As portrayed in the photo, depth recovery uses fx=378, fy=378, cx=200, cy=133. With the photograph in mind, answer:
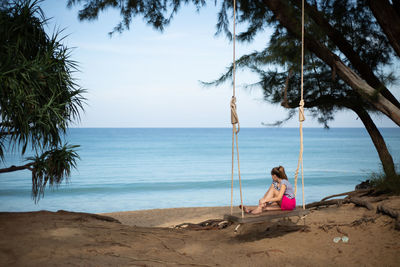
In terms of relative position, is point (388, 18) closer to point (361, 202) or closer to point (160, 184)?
point (361, 202)

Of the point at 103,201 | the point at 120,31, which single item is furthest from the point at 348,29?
the point at 103,201

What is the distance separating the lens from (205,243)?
4668mm

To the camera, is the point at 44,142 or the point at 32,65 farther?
the point at 44,142

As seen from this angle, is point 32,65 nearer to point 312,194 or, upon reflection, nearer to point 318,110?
point 318,110

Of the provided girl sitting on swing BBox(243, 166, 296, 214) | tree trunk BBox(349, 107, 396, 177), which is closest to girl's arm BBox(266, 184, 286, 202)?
girl sitting on swing BBox(243, 166, 296, 214)

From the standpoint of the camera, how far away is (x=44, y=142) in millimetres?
5070

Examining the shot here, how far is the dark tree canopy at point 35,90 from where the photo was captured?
4625mm

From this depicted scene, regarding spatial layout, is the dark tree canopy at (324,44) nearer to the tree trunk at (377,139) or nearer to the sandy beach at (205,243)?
the tree trunk at (377,139)

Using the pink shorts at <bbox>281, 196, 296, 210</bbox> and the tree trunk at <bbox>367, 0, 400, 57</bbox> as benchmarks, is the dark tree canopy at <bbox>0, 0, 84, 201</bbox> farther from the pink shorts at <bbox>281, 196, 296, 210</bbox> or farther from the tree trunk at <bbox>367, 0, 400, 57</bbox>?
the tree trunk at <bbox>367, 0, 400, 57</bbox>

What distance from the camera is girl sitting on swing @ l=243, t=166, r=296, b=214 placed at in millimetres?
4052

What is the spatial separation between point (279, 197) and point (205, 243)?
3.72 ft

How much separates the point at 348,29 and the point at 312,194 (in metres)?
8.90

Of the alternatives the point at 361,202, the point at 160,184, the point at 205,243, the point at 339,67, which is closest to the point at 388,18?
the point at 339,67

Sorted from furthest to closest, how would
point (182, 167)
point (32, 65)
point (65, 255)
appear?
point (182, 167), point (32, 65), point (65, 255)
